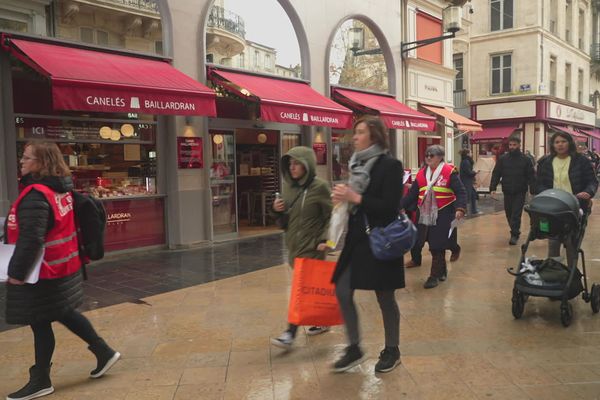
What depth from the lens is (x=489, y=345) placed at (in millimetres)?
4137

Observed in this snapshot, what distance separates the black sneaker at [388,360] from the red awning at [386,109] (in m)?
8.88

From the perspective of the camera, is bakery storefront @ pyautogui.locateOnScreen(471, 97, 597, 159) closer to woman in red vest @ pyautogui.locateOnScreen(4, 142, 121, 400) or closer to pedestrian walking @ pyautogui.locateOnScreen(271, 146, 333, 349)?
pedestrian walking @ pyautogui.locateOnScreen(271, 146, 333, 349)

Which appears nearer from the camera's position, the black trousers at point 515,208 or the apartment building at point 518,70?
the black trousers at point 515,208

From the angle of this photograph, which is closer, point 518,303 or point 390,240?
point 390,240

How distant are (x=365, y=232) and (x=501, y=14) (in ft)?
81.4

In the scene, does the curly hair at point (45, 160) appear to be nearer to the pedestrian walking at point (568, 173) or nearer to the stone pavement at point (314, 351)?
the stone pavement at point (314, 351)

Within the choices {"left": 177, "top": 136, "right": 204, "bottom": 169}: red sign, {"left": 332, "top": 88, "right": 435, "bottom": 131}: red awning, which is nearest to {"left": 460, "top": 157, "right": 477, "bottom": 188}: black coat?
{"left": 332, "top": 88, "right": 435, "bottom": 131}: red awning

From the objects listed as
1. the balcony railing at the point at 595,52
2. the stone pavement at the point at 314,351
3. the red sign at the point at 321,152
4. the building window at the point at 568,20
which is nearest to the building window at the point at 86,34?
the stone pavement at the point at 314,351

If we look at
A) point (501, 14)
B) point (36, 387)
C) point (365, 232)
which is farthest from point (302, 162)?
point (501, 14)

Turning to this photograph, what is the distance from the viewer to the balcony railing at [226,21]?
9523 mm

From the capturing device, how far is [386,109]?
12578 mm

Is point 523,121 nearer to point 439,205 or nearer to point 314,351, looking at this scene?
point 439,205

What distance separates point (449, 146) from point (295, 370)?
14.3 m

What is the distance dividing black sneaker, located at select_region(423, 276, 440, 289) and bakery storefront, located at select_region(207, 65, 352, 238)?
4.14 meters
